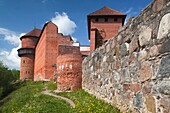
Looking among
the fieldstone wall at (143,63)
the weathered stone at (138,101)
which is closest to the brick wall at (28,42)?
the fieldstone wall at (143,63)

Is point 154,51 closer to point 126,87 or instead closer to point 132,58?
point 132,58

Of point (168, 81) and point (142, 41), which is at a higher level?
point (142, 41)

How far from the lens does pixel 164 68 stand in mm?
2568

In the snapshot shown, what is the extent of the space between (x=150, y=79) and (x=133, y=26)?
4.06 feet

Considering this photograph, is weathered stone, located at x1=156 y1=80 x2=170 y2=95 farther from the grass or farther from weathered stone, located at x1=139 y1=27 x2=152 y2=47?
the grass

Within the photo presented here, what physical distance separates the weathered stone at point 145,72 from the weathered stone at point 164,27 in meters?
0.54

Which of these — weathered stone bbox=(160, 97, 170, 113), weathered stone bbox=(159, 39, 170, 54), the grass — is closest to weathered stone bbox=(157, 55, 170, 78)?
weathered stone bbox=(159, 39, 170, 54)

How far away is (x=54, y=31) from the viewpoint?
29.9 m

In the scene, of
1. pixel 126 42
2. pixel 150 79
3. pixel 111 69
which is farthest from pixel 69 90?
pixel 150 79

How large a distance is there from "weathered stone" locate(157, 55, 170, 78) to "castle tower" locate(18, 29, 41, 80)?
136ft

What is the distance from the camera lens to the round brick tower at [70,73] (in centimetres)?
1245

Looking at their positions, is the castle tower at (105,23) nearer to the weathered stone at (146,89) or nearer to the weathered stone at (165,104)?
the weathered stone at (146,89)

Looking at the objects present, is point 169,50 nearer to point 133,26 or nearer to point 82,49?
point 133,26

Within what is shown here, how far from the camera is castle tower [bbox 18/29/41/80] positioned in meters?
41.7
